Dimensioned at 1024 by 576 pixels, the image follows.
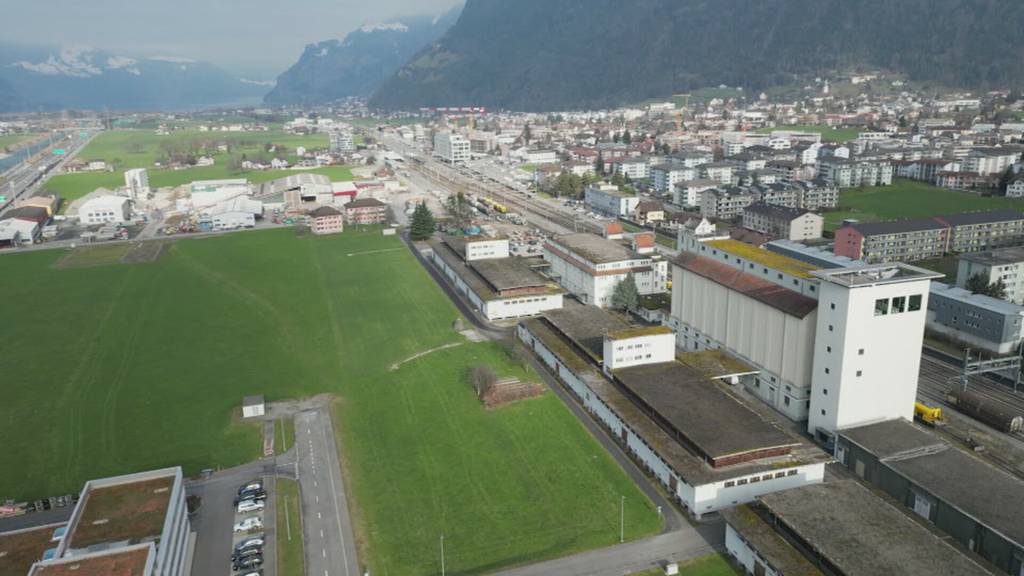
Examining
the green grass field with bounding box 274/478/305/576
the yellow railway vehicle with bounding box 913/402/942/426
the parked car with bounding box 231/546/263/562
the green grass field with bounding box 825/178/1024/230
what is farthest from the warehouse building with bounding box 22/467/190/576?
the green grass field with bounding box 825/178/1024/230

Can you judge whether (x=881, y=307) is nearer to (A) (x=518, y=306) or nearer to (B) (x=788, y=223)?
(A) (x=518, y=306)

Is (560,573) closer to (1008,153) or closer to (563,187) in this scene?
(563,187)

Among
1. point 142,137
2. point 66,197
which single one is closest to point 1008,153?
point 66,197

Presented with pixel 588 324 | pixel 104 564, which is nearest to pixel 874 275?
pixel 588 324

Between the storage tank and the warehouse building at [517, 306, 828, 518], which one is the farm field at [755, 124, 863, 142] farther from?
the warehouse building at [517, 306, 828, 518]

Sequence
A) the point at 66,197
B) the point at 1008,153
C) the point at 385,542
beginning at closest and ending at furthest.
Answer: the point at 385,542
the point at 1008,153
the point at 66,197

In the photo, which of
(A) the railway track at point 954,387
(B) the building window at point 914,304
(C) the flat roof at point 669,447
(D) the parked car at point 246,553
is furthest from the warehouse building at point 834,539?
(D) the parked car at point 246,553

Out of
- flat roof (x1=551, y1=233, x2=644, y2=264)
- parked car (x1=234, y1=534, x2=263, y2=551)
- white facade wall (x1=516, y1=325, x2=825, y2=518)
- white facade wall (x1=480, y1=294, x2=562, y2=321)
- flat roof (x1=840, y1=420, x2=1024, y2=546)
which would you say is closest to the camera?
flat roof (x1=840, y1=420, x2=1024, y2=546)
